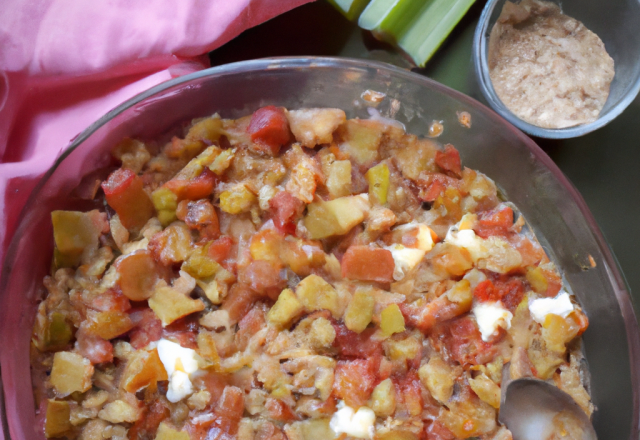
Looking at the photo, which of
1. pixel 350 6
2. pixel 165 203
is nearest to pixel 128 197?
pixel 165 203

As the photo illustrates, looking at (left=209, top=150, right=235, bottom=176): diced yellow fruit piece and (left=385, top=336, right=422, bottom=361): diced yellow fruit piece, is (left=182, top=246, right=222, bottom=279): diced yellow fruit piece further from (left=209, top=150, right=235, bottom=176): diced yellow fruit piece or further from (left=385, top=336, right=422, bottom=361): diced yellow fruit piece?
(left=385, top=336, right=422, bottom=361): diced yellow fruit piece

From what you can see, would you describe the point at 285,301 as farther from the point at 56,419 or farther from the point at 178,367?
the point at 56,419

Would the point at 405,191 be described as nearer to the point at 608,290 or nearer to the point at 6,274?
the point at 608,290

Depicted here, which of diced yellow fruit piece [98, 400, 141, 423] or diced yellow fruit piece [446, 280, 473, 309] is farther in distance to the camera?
diced yellow fruit piece [446, 280, 473, 309]

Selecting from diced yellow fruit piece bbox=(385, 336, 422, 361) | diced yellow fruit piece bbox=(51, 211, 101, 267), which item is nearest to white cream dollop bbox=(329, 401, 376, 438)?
diced yellow fruit piece bbox=(385, 336, 422, 361)

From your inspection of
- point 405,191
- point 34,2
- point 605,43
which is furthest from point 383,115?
point 34,2

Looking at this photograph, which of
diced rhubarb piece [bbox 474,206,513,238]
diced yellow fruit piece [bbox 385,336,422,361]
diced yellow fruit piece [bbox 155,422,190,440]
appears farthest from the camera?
diced rhubarb piece [bbox 474,206,513,238]
